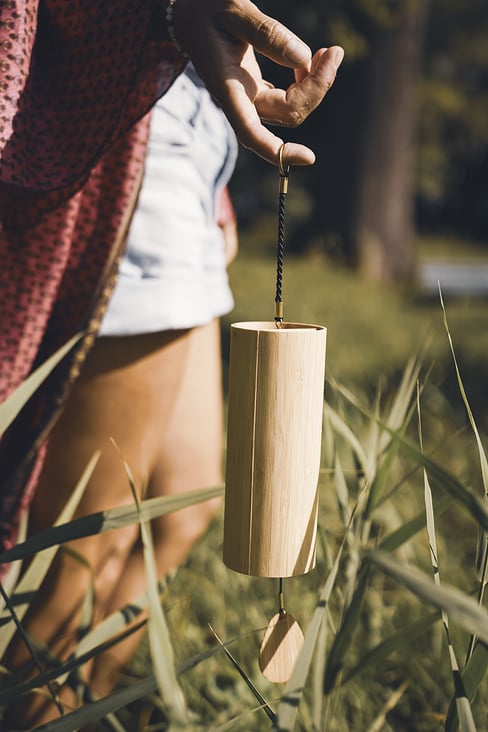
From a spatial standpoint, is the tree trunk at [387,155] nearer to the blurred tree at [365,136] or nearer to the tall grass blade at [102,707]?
the blurred tree at [365,136]

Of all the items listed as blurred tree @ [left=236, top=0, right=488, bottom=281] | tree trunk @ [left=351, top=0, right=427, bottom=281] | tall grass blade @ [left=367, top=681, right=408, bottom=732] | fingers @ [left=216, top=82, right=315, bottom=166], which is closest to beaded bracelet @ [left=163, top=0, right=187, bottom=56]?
fingers @ [left=216, top=82, right=315, bottom=166]

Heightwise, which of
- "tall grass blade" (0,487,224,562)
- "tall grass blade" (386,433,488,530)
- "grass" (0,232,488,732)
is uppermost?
"tall grass blade" (386,433,488,530)

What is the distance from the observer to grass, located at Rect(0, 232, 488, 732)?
0.71 meters

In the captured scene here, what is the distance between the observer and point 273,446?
719 mm

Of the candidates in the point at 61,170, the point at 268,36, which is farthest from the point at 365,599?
the point at 268,36

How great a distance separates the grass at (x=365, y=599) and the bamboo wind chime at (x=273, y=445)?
0.16ft

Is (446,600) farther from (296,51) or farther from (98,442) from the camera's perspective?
(98,442)

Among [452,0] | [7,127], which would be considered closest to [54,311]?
[7,127]

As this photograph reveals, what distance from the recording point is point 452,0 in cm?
1571

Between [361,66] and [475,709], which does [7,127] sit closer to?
[475,709]

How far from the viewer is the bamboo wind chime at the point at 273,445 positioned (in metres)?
0.71

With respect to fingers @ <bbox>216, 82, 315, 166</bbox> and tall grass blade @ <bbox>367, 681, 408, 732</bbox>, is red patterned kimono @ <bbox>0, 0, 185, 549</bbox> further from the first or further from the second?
tall grass blade @ <bbox>367, 681, 408, 732</bbox>

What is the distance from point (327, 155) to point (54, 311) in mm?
7976

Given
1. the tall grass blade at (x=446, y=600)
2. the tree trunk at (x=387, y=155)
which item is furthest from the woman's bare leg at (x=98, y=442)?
the tree trunk at (x=387, y=155)
